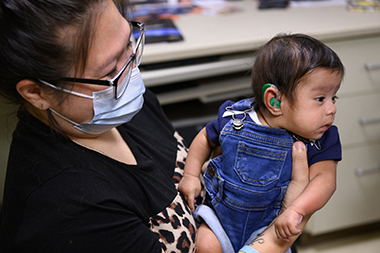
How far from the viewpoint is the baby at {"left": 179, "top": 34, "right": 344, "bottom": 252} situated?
32.9 inches

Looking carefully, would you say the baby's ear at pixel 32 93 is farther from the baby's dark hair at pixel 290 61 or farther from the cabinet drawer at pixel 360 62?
the cabinet drawer at pixel 360 62

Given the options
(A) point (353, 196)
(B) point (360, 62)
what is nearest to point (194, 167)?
(B) point (360, 62)

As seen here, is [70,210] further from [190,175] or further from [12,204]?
[190,175]

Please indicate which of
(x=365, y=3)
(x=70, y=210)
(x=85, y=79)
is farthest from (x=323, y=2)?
(x=70, y=210)

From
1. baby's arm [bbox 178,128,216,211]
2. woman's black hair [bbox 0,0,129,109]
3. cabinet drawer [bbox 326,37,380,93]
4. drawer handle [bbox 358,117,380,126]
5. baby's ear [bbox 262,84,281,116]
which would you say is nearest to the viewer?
woman's black hair [bbox 0,0,129,109]

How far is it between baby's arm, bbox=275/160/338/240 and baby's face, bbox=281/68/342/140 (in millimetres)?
100

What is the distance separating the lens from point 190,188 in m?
0.98

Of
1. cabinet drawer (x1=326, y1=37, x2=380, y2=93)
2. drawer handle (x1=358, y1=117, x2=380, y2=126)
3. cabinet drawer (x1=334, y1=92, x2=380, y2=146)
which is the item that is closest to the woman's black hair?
cabinet drawer (x1=326, y1=37, x2=380, y2=93)

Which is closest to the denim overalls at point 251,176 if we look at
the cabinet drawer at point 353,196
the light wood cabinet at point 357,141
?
the light wood cabinet at point 357,141

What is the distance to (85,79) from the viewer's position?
753mm

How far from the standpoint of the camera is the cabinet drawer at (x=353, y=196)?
180 cm

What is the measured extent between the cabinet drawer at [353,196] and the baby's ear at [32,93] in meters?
1.50

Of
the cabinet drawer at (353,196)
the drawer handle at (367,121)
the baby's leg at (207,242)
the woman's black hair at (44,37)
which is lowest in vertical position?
the cabinet drawer at (353,196)

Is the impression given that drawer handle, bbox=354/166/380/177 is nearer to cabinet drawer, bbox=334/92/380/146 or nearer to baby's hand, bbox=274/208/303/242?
cabinet drawer, bbox=334/92/380/146
